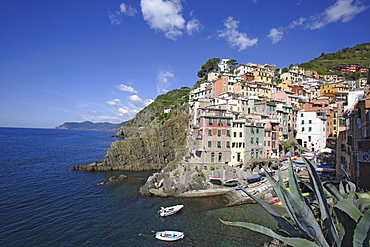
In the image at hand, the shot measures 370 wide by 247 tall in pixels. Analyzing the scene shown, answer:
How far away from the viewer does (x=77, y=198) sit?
35312 millimetres

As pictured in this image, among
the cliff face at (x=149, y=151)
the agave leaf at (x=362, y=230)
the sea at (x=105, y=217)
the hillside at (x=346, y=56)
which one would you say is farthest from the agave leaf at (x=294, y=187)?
the hillside at (x=346, y=56)

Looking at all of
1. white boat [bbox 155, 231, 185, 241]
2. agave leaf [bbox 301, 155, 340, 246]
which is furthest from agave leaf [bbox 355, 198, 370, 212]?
white boat [bbox 155, 231, 185, 241]

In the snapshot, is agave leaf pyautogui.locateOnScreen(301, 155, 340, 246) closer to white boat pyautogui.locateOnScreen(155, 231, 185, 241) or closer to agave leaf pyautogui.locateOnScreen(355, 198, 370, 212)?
agave leaf pyautogui.locateOnScreen(355, 198, 370, 212)

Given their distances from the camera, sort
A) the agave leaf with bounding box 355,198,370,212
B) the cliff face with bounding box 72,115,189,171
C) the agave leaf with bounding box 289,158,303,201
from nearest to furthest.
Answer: the agave leaf with bounding box 355,198,370,212 → the agave leaf with bounding box 289,158,303,201 → the cliff face with bounding box 72,115,189,171

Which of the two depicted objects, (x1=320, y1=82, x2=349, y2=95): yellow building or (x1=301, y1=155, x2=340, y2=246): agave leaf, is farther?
(x1=320, y1=82, x2=349, y2=95): yellow building

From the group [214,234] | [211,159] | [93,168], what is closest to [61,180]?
[93,168]

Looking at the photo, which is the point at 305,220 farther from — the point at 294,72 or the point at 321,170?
the point at 294,72

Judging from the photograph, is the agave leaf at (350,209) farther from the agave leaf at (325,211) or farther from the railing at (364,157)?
the railing at (364,157)

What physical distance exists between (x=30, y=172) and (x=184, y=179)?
40.8 metres

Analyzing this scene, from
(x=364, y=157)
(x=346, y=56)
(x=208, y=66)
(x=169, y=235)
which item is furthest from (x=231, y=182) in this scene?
(x=346, y=56)

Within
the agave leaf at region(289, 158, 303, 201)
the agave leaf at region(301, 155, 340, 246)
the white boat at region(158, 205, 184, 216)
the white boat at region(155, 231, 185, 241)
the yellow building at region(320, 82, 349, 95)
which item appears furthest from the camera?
the yellow building at region(320, 82, 349, 95)

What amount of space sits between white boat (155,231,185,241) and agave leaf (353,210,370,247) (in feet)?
70.5

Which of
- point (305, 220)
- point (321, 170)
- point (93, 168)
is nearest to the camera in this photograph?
point (305, 220)

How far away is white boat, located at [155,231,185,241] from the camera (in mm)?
22719
